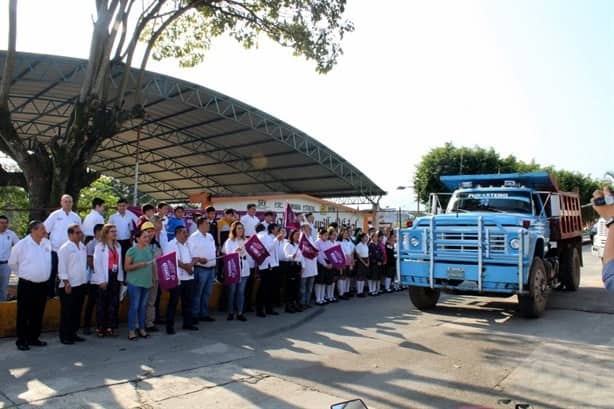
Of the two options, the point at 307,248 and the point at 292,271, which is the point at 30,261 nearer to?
the point at 292,271

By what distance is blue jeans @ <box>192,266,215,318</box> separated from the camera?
8672 millimetres

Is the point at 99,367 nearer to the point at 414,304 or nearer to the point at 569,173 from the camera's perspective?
the point at 414,304

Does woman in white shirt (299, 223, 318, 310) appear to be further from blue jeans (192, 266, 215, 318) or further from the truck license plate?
the truck license plate

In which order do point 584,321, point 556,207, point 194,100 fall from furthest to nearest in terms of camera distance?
1. point 194,100
2. point 556,207
3. point 584,321

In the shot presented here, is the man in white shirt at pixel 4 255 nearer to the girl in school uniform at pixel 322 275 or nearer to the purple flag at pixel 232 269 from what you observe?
the purple flag at pixel 232 269

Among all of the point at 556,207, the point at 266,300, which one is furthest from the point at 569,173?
the point at 266,300

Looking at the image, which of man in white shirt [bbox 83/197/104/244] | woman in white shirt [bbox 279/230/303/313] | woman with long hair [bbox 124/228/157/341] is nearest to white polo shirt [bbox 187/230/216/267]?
woman with long hair [bbox 124/228/157/341]

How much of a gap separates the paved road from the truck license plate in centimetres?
80

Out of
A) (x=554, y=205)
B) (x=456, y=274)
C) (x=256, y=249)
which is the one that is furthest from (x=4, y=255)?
(x=554, y=205)

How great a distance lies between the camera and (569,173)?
46.2 m

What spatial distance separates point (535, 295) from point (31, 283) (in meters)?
8.19

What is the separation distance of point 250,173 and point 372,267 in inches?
1013

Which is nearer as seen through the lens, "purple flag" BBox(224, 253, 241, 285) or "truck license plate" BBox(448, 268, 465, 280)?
"purple flag" BBox(224, 253, 241, 285)

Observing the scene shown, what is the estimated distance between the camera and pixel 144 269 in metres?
7.49
